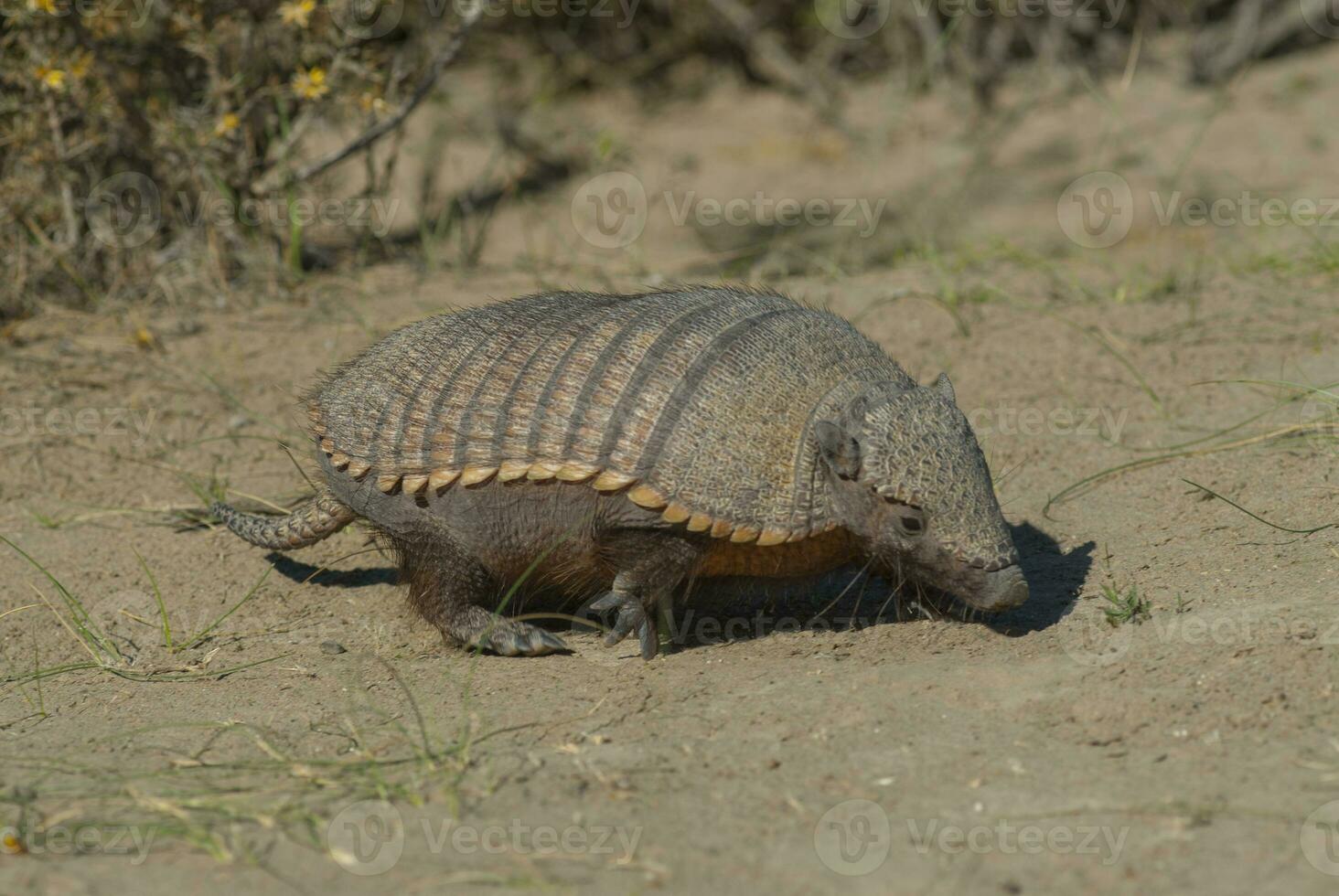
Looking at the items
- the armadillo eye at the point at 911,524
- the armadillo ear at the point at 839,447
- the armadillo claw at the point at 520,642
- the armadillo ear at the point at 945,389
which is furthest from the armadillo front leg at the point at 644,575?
the armadillo ear at the point at 945,389

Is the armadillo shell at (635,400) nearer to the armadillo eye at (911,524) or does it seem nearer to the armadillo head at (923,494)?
the armadillo head at (923,494)

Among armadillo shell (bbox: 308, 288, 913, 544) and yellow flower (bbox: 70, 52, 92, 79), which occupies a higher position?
yellow flower (bbox: 70, 52, 92, 79)

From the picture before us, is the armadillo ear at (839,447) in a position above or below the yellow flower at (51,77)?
below

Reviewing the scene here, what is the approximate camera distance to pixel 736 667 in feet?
14.6

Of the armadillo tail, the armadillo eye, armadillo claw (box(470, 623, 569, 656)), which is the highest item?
the armadillo eye

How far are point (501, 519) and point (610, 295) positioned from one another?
40.0 inches

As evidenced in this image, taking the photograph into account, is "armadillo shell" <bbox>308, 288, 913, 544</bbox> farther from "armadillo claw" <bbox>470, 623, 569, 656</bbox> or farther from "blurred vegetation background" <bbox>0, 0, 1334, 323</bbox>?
"blurred vegetation background" <bbox>0, 0, 1334, 323</bbox>

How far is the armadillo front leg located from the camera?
14.3 feet

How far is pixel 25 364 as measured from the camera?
708 cm

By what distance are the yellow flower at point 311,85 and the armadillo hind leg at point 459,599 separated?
3.47 meters

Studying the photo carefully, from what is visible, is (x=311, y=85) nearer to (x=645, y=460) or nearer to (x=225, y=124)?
(x=225, y=124)

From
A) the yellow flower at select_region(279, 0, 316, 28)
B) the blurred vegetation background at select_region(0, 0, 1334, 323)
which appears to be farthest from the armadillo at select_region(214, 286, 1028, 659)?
the blurred vegetation background at select_region(0, 0, 1334, 323)

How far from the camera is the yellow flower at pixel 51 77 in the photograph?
6910mm

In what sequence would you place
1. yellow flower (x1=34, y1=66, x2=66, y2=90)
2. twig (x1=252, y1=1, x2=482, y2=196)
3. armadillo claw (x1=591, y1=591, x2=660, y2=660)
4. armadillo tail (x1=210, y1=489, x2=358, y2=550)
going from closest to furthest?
armadillo claw (x1=591, y1=591, x2=660, y2=660) < armadillo tail (x1=210, y1=489, x2=358, y2=550) < yellow flower (x1=34, y1=66, x2=66, y2=90) < twig (x1=252, y1=1, x2=482, y2=196)
